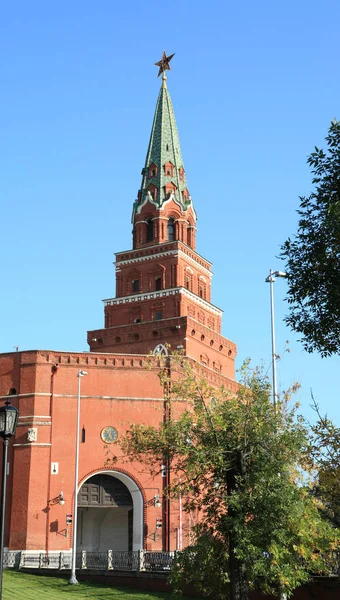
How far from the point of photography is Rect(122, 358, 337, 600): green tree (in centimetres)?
1981

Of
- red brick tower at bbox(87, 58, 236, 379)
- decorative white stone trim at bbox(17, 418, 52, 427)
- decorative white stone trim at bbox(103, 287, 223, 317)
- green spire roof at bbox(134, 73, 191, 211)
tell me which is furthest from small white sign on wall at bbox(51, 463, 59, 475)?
green spire roof at bbox(134, 73, 191, 211)

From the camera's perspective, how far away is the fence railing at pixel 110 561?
3222 centimetres

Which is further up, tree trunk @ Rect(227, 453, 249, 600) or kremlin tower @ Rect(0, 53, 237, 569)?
kremlin tower @ Rect(0, 53, 237, 569)

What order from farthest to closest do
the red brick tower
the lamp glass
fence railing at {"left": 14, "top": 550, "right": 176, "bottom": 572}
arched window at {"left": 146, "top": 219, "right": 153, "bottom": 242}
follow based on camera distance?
arched window at {"left": 146, "top": 219, "right": 153, "bottom": 242} < the red brick tower < fence railing at {"left": 14, "top": 550, "right": 176, "bottom": 572} < the lamp glass

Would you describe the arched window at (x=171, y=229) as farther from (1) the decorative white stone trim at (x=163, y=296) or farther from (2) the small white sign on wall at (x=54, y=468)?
(2) the small white sign on wall at (x=54, y=468)

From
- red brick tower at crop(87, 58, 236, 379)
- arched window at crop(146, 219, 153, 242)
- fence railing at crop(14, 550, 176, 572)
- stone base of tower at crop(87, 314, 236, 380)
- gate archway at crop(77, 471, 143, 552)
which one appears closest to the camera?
fence railing at crop(14, 550, 176, 572)

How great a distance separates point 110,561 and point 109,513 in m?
9.80

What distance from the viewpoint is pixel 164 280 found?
58000 millimetres

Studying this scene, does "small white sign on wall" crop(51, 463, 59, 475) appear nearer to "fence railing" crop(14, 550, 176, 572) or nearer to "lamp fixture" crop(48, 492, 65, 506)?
"lamp fixture" crop(48, 492, 65, 506)

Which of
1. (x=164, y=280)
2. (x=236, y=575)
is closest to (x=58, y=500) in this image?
(x=236, y=575)

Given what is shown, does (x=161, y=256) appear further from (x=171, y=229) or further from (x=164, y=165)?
(x=164, y=165)

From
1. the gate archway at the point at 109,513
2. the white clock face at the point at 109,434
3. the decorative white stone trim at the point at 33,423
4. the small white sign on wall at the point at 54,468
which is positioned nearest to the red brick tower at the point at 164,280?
the white clock face at the point at 109,434

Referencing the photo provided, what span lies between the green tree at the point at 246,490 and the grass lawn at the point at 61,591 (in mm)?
8328

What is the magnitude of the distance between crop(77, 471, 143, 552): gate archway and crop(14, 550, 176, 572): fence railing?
169 inches
